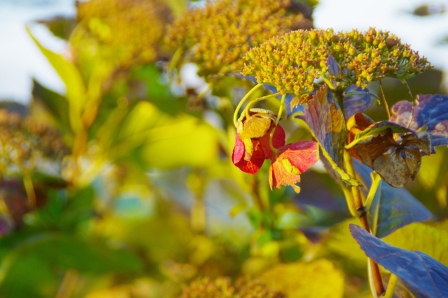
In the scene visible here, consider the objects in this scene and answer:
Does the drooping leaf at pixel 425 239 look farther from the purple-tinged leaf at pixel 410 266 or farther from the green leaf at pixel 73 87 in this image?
the green leaf at pixel 73 87

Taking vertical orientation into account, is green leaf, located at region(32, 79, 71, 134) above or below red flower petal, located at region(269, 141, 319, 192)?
below

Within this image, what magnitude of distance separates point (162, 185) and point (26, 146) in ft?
1.47

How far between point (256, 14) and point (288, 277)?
0.23m

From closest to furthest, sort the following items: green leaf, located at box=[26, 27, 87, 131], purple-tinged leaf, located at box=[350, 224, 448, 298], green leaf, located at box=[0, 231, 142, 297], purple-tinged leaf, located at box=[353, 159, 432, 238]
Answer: purple-tinged leaf, located at box=[350, 224, 448, 298], purple-tinged leaf, located at box=[353, 159, 432, 238], green leaf, located at box=[0, 231, 142, 297], green leaf, located at box=[26, 27, 87, 131]

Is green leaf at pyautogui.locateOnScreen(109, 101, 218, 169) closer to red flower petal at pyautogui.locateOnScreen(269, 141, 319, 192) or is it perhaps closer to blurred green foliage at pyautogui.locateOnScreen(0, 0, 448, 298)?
blurred green foliage at pyautogui.locateOnScreen(0, 0, 448, 298)

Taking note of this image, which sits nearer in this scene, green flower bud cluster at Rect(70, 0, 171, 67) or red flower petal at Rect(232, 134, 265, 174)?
red flower petal at Rect(232, 134, 265, 174)

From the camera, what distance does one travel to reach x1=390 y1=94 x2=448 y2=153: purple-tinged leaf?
0.38m

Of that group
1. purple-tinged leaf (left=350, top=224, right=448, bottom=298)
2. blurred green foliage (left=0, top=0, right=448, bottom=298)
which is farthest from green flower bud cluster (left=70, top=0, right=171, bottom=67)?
purple-tinged leaf (left=350, top=224, right=448, bottom=298)

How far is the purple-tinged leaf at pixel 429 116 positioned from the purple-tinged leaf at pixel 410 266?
0.09 meters

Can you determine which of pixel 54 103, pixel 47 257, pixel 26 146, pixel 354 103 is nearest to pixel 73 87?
pixel 54 103

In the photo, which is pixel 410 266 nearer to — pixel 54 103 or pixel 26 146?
pixel 26 146

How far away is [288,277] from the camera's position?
1.61ft

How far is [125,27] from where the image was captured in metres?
0.77

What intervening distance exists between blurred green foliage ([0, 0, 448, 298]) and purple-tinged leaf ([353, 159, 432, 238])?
21 mm
